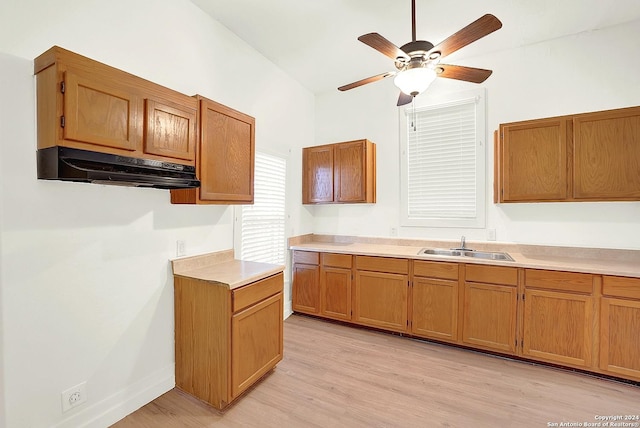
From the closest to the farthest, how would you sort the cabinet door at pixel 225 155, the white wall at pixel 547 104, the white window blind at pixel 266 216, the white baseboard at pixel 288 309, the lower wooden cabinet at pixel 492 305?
the cabinet door at pixel 225 155 → the lower wooden cabinet at pixel 492 305 → the white wall at pixel 547 104 → the white window blind at pixel 266 216 → the white baseboard at pixel 288 309

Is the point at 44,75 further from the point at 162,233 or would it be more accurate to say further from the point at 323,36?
the point at 323,36

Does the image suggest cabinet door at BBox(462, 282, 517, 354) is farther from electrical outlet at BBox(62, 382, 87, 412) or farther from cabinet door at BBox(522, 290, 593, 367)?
electrical outlet at BBox(62, 382, 87, 412)

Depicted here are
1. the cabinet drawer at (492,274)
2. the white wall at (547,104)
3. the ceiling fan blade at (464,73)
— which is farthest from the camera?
the white wall at (547,104)

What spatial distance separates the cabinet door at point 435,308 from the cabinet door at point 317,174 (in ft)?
5.11

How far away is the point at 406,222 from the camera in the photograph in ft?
12.1

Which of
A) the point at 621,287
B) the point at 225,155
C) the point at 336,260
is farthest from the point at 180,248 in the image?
the point at 621,287

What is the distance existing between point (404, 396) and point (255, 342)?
47.0 inches

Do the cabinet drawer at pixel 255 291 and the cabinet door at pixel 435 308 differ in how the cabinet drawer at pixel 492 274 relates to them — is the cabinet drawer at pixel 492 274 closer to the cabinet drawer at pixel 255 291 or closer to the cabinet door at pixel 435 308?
the cabinet door at pixel 435 308

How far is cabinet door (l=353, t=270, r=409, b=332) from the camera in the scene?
3074 millimetres

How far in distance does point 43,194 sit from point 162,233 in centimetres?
75

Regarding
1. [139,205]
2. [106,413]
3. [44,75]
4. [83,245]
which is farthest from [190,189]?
[106,413]

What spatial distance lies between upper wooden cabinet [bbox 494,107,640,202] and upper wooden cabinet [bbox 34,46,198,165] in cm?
299

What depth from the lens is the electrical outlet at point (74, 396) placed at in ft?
5.49

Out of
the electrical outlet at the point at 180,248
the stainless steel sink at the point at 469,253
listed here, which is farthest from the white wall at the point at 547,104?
the electrical outlet at the point at 180,248
